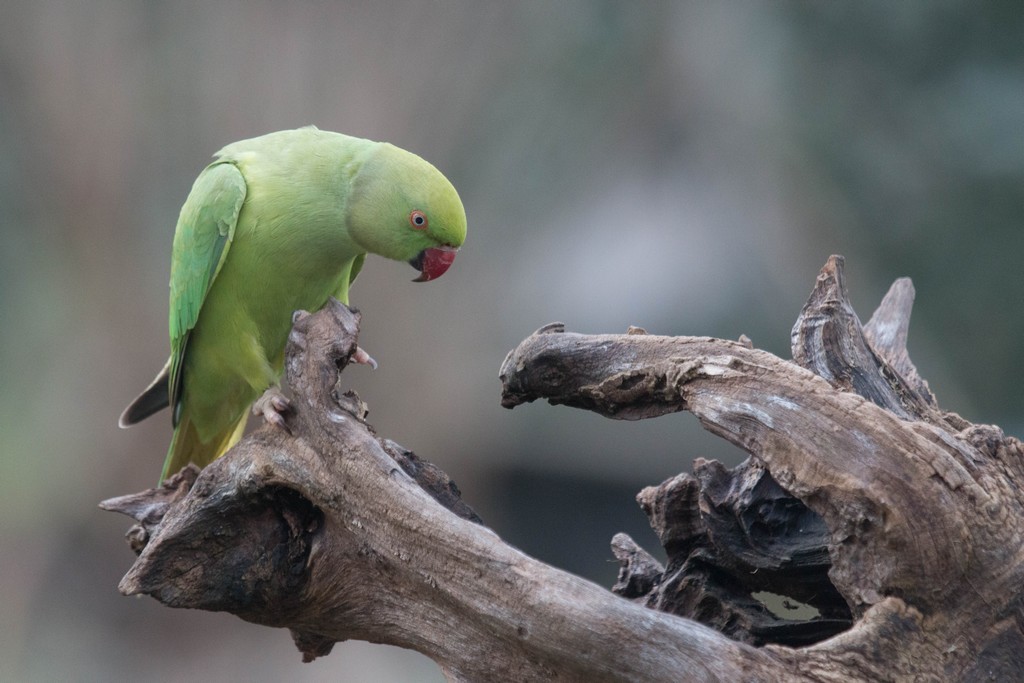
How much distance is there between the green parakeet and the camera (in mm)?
2527

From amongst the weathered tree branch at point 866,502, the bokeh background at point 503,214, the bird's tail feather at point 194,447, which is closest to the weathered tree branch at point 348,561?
the weathered tree branch at point 866,502

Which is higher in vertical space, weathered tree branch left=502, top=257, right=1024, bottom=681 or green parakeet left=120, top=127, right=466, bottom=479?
green parakeet left=120, top=127, right=466, bottom=479

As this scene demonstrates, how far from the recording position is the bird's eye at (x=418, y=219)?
2498mm

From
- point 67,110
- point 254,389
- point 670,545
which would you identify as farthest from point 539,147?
point 670,545

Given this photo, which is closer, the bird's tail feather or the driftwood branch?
the driftwood branch

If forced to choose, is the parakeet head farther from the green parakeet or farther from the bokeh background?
the bokeh background

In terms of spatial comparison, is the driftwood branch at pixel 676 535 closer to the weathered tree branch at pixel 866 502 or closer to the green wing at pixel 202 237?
the weathered tree branch at pixel 866 502

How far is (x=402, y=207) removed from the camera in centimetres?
250

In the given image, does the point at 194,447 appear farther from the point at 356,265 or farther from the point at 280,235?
the point at 280,235

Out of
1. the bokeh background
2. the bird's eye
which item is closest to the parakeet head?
the bird's eye

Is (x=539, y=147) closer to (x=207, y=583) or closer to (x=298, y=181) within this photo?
(x=298, y=181)

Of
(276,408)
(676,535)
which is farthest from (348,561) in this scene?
(676,535)

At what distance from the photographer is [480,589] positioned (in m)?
1.39

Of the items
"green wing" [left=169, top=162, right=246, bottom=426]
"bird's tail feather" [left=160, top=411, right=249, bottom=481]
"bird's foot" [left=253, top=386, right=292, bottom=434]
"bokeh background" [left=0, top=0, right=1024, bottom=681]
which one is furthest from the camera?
"bokeh background" [left=0, top=0, right=1024, bottom=681]
